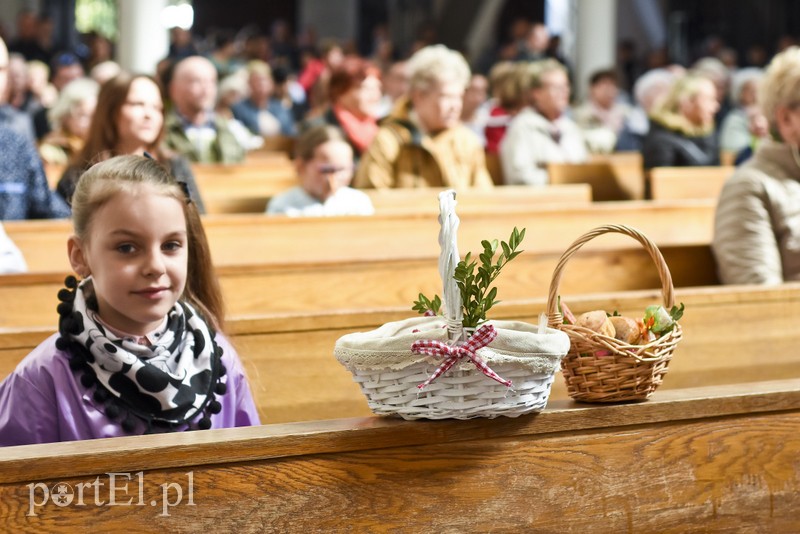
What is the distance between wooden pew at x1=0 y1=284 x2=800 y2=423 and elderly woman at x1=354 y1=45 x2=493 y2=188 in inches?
112

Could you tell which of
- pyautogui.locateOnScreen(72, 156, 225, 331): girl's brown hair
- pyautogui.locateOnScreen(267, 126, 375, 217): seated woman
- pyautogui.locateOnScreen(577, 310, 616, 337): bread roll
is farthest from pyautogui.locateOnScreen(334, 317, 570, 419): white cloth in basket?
pyautogui.locateOnScreen(267, 126, 375, 217): seated woman

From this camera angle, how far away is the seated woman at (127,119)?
4.05 m

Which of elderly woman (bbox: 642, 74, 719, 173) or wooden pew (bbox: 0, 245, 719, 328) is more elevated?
elderly woman (bbox: 642, 74, 719, 173)

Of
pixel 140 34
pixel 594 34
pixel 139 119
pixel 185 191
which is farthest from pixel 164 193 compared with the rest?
pixel 594 34

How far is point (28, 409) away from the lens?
1891mm

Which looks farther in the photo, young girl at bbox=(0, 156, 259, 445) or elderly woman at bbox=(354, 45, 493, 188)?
elderly woman at bbox=(354, 45, 493, 188)

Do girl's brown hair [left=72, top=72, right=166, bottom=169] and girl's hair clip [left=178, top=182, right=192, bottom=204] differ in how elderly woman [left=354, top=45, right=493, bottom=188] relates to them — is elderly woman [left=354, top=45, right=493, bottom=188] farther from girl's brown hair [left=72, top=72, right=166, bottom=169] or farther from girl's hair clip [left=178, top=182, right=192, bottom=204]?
girl's hair clip [left=178, top=182, right=192, bottom=204]

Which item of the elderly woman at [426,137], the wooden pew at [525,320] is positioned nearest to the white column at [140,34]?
the elderly woman at [426,137]

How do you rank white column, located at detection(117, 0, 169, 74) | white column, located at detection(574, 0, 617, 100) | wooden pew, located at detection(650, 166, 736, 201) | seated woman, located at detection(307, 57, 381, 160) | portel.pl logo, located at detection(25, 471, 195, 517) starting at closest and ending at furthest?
portel.pl logo, located at detection(25, 471, 195, 517) → wooden pew, located at detection(650, 166, 736, 201) → seated woman, located at detection(307, 57, 381, 160) → white column, located at detection(117, 0, 169, 74) → white column, located at detection(574, 0, 617, 100)

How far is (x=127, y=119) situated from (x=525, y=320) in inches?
79.8

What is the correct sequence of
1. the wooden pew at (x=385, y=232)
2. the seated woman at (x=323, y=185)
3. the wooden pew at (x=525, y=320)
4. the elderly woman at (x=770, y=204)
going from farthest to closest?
1. the seated woman at (x=323, y=185)
2. the wooden pew at (x=385, y=232)
3. the elderly woman at (x=770, y=204)
4. the wooden pew at (x=525, y=320)

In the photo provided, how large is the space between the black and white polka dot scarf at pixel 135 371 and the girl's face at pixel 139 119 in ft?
7.00

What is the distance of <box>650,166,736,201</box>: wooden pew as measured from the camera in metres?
6.04

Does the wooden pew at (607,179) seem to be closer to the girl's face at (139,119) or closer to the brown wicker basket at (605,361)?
the girl's face at (139,119)
